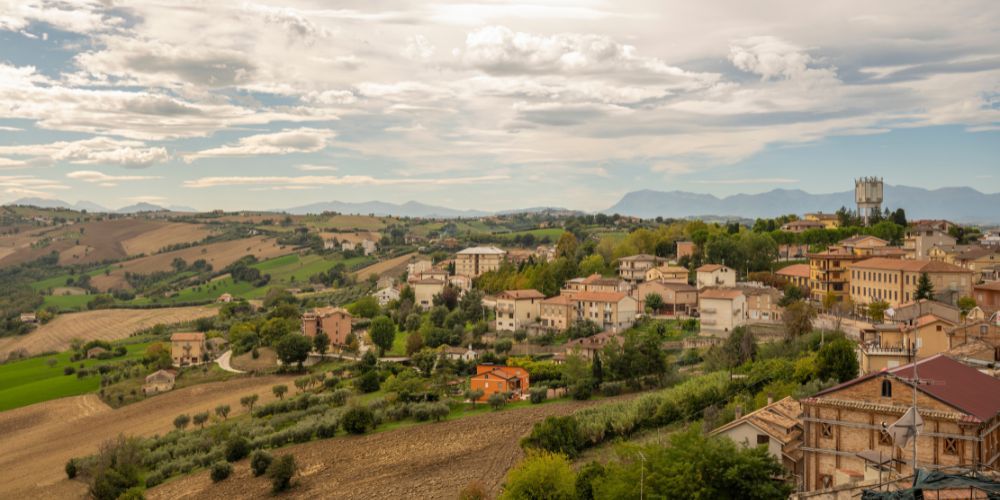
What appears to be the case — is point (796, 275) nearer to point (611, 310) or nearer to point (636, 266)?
point (611, 310)

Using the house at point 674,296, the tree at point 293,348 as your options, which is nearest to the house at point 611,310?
the house at point 674,296

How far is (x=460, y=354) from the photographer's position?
54281 millimetres

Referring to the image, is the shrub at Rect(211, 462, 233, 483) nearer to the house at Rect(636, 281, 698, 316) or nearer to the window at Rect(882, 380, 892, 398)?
the window at Rect(882, 380, 892, 398)

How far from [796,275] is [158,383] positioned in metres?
48.4

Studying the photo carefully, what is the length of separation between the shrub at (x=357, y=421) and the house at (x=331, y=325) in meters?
25.5

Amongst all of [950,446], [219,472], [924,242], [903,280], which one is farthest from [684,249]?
[950,446]

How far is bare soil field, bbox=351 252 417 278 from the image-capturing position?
339 ft

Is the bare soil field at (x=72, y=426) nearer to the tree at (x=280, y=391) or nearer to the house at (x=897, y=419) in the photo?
the tree at (x=280, y=391)

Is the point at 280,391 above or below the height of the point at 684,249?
below

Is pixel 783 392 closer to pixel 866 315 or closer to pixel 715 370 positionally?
pixel 715 370

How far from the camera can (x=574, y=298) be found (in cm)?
5841

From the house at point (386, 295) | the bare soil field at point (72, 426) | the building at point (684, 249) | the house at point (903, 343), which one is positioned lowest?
the bare soil field at point (72, 426)

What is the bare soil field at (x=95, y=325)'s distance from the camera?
7562 centimetres

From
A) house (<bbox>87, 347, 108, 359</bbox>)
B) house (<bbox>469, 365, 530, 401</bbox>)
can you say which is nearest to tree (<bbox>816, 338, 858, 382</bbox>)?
house (<bbox>469, 365, 530, 401</bbox>)
